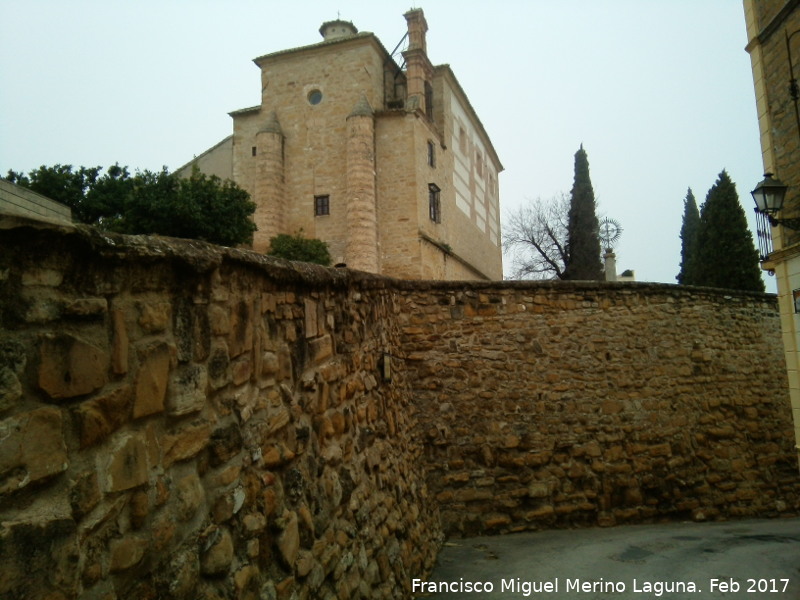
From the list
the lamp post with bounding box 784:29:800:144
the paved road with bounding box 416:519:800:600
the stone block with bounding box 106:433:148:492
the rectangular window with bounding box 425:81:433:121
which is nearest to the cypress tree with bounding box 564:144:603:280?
the rectangular window with bounding box 425:81:433:121

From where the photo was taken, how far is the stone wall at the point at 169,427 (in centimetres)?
151

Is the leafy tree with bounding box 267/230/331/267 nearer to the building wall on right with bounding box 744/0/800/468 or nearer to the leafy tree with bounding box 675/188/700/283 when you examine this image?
the building wall on right with bounding box 744/0/800/468

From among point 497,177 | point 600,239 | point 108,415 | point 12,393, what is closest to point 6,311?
point 12,393

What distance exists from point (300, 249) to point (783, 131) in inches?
570

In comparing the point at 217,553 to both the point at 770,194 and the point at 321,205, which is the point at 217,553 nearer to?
the point at 770,194

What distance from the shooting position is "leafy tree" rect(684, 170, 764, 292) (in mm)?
19781

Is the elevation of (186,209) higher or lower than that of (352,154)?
lower

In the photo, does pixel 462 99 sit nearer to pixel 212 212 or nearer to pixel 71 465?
pixel 212 212

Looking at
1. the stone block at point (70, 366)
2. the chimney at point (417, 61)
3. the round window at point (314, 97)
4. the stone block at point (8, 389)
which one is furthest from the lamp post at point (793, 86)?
the round window at point (314, 97)

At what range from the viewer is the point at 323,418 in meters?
3.53

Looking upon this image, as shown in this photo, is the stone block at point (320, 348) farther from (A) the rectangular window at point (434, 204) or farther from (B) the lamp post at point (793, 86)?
(A) the rectangular window at point (434, 204)

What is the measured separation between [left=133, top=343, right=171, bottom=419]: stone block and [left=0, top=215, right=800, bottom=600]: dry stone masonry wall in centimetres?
1

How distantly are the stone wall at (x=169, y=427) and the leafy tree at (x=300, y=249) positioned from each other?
617 inches

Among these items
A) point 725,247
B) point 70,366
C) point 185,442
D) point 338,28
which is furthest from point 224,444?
point 338,28
